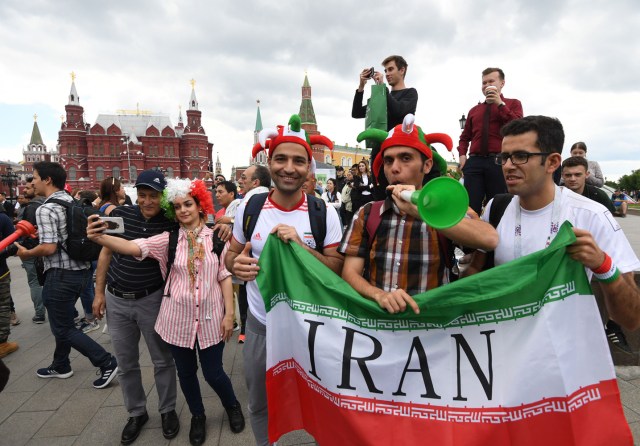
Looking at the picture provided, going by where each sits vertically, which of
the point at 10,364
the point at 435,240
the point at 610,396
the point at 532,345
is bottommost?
the point at 10,364

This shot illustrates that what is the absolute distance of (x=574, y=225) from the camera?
6.63ft

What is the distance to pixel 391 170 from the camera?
6.85 feet

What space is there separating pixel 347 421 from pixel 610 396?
51.7 inches

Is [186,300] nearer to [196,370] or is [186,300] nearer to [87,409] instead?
[196,370]

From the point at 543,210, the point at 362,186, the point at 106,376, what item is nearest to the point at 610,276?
the point at 543,210

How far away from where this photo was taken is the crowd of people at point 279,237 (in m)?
1.99

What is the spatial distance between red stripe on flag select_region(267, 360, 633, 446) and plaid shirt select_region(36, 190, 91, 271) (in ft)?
11.9

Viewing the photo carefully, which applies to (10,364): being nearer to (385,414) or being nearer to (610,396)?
(385,414)

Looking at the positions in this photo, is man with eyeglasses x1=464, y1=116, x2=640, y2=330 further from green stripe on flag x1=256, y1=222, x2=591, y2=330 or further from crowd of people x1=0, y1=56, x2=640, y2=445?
green stripe on flag x1=256, y1=222, x2=591, y2=330

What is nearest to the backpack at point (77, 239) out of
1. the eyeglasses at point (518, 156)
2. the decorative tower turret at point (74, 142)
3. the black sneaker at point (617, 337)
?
the eyeglasses at point (518, 156)

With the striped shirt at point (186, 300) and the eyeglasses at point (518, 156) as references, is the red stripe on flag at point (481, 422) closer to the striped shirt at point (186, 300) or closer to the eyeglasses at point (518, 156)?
the eyeglasses at point (518, 156)

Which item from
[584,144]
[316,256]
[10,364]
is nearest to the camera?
[316,256]


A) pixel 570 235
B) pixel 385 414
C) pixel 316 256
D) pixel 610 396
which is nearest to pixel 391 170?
pixel 316 256

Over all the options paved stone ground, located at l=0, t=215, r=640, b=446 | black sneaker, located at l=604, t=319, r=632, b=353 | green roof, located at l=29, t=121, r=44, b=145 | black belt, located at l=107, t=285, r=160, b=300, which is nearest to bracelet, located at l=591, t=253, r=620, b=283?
→ paved stone ground, located at l=0, t=215, r=640, b=446
